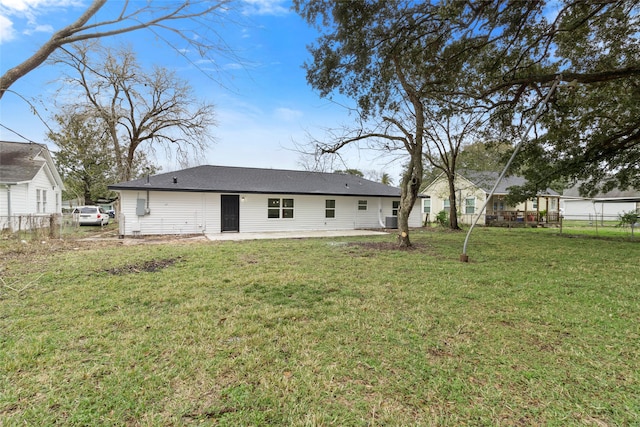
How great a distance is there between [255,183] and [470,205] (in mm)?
17576

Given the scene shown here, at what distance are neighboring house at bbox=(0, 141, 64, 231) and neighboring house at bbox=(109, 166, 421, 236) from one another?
340 centimetres

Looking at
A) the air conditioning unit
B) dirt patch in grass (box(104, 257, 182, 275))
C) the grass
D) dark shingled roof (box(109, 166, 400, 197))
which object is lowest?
the grass

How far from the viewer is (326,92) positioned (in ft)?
30.3

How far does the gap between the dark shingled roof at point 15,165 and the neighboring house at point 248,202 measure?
5.50m

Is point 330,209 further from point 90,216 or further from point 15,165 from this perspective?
point 15,165

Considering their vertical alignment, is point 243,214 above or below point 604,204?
below

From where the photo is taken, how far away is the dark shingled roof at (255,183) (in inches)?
526

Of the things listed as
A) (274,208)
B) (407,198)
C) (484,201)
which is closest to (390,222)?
(274,208)

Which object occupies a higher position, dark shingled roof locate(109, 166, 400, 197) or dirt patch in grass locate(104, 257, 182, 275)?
dark shingled roof locate(109, 166, 400, 197)

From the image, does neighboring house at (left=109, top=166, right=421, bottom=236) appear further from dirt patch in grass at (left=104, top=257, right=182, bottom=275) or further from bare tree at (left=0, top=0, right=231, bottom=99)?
bare tree at (left=0, top=0, right=231, bottom=99)

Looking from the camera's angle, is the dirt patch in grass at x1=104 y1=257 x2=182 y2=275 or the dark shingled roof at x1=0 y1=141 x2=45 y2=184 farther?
the dark shingled roof at x1=0 y1=141 x2=45 y2=184

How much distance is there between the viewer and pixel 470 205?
77.8ft

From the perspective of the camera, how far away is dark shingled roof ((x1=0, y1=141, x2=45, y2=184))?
533 inches

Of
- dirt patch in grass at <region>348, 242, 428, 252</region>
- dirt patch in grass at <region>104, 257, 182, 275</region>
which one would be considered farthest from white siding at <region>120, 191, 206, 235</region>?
dirt patch in grass at <region>348, 242, 428, 252</region>
